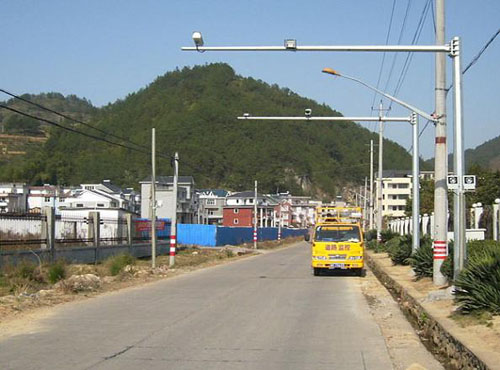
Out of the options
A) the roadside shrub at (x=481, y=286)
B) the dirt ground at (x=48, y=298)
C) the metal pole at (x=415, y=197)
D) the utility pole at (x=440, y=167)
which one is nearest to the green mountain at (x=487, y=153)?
the metal pole at (x=415, y=197)

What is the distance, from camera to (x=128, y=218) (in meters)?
40.3

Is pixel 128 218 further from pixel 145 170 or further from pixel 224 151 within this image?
pixel 224 151

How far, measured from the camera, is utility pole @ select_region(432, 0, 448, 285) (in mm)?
18562

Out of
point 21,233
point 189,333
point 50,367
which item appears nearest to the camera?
point 50,367

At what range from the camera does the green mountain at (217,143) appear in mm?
100500

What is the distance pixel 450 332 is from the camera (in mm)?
10016

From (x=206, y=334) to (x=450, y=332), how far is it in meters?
3.96

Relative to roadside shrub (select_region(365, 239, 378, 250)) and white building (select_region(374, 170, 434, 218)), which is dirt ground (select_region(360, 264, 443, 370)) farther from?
white building (select_region(374, 170, 434, 218))

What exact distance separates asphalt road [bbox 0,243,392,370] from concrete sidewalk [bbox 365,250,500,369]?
0.95 metres

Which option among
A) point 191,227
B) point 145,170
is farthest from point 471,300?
point 145,170

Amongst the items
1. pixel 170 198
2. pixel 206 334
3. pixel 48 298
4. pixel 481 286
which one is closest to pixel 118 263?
pixel 48 298

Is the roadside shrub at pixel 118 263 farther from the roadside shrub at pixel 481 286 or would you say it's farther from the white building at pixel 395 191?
the white building at pixel 395 191

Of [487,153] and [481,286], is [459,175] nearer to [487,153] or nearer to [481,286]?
[481,286]

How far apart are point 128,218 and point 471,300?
101ft
